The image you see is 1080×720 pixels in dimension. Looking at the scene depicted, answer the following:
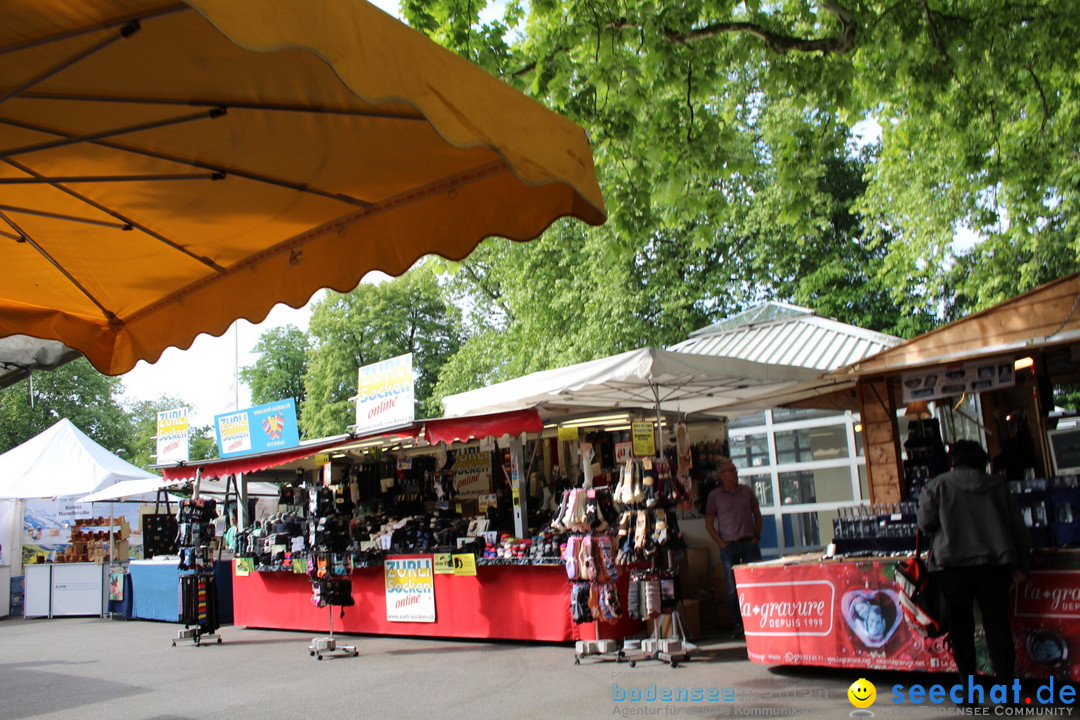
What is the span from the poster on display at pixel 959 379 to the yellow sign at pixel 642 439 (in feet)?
9.07

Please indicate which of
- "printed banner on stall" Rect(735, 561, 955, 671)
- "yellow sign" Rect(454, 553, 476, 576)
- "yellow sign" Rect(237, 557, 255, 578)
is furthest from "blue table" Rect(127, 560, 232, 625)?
"printed banner on stall" Rect(735, 561, 955, 671)

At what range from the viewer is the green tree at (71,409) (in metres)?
38.0

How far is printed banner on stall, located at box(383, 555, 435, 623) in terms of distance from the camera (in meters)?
10.4

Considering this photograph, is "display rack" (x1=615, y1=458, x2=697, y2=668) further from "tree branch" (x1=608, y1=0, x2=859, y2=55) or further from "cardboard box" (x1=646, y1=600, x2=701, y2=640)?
"tree branch" (x1=608, y1=0, x2=859, y2=55)

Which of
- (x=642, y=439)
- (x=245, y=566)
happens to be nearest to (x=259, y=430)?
(x=245, y=566)

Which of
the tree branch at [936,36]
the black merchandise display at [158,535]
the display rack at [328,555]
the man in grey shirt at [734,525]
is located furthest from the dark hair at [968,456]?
the black merchandise display at [158,535]

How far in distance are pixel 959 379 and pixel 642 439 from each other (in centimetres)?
327

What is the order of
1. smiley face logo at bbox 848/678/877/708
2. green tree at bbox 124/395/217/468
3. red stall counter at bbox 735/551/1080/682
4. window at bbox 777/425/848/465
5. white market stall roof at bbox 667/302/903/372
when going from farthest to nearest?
green tree at bbox 124/395/217/468, window at bbox 777/425/848/465, white market stall roof at bbox 667/302/903/372, smiley face logo at bbox 848/678/877/708, red stall counter at bbox 735/551/1080/682

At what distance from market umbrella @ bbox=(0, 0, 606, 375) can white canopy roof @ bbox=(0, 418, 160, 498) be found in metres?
17.3

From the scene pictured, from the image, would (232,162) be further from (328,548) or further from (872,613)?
(328,548)

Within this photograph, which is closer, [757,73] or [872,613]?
[872,613]

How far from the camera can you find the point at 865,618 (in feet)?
21.4

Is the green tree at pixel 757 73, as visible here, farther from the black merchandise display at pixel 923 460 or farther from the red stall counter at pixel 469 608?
the red stall counter at pixel 469 608

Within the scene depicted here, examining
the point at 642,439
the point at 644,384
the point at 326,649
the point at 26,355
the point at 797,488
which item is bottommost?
the point at 326,649
